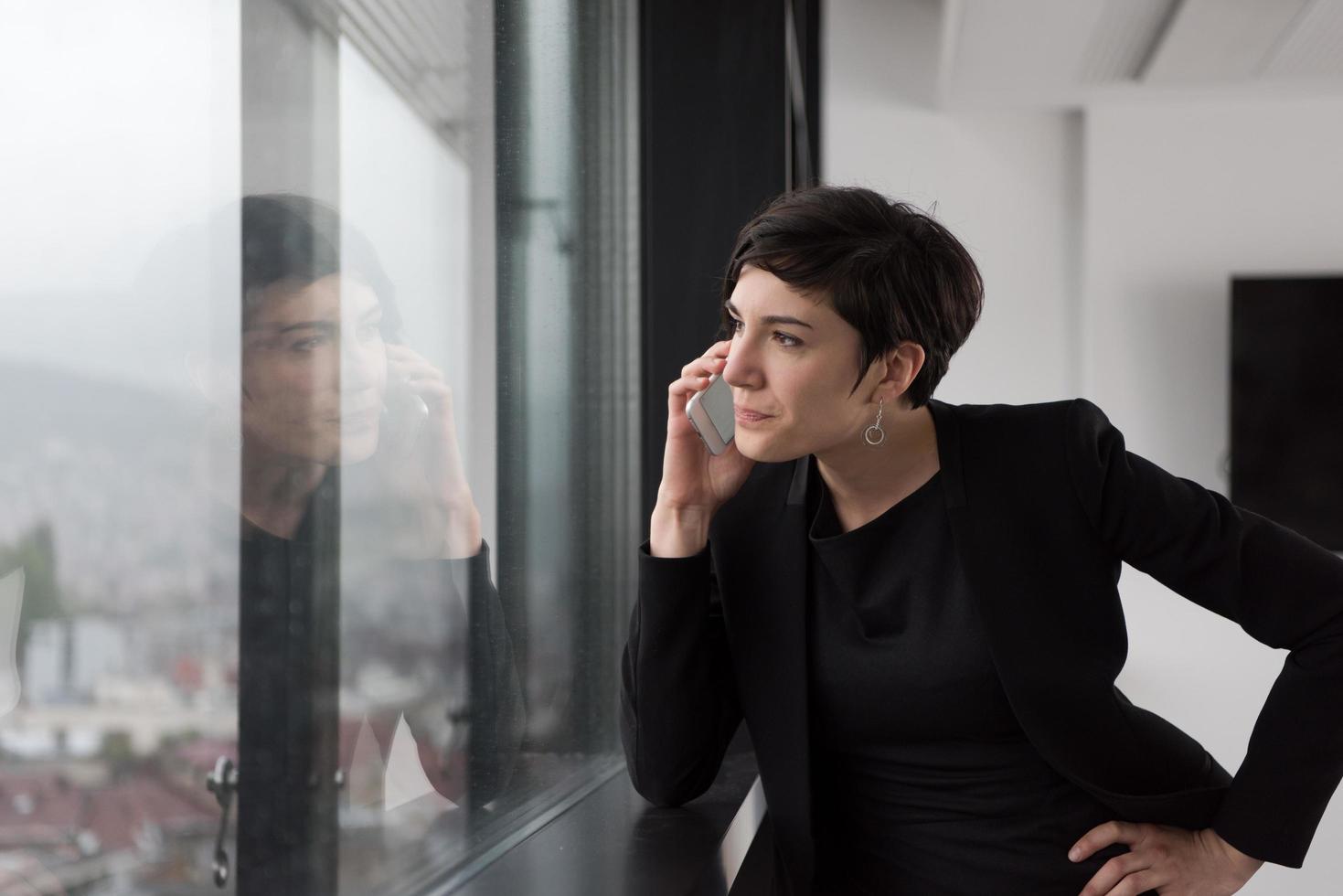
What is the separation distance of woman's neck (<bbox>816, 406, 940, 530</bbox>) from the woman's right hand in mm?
113

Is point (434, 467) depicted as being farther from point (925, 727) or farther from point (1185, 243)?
point (1185, 243)

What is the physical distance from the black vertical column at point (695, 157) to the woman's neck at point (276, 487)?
992 mm

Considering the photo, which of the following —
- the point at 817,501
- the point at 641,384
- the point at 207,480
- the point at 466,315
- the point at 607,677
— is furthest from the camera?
the point at 641,384

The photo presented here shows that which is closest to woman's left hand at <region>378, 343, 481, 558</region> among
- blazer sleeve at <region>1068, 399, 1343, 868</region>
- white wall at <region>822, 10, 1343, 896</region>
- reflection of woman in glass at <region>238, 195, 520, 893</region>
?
reflection of woman in glass at <region>238, 195, 520, 893</region>

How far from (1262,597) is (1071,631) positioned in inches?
7.8

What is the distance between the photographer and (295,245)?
1.98 ft

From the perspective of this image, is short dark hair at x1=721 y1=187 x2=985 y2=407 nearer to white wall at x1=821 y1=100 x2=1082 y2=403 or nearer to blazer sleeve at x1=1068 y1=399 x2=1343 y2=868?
blazer sleeve at x1=1068 y1=399 x2=1343 y2=868

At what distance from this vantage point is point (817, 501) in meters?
1.20

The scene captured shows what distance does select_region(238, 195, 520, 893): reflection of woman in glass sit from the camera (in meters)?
0.57

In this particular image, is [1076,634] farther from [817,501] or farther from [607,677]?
[607,677]

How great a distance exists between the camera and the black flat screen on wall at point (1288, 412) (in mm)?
3523

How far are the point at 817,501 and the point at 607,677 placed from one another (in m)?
0.44

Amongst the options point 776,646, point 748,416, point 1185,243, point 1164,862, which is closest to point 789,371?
point 748,416

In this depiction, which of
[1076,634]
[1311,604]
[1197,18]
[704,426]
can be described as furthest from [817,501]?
[1197,18]
